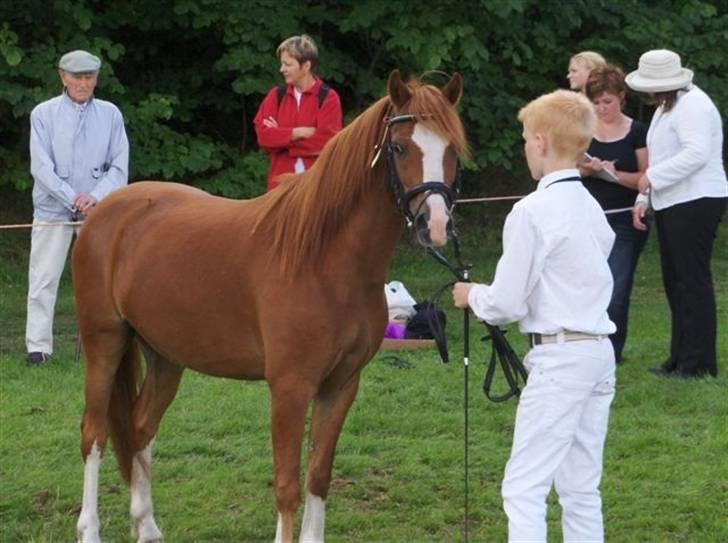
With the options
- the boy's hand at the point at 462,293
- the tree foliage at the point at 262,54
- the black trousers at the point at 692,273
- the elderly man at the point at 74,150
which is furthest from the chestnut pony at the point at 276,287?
the tree foliage at the point at 262,54

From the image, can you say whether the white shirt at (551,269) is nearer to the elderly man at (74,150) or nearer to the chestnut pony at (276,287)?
the chestnut pony at (276,287)

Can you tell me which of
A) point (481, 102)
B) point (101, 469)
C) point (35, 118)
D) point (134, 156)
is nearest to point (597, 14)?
point (481, 102)

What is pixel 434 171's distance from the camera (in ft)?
15.8

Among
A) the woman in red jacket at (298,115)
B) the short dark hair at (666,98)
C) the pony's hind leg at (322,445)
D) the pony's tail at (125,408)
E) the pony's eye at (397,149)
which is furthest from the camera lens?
the woman in red jacket at (298,115)

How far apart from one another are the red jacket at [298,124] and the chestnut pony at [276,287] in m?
2.93

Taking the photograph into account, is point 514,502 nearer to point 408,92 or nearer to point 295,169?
point 408,92

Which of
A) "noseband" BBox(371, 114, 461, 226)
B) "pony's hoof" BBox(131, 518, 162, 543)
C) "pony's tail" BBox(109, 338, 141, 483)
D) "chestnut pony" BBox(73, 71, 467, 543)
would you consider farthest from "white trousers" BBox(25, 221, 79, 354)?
"noseband" BBox(371, 114, 461, 226)

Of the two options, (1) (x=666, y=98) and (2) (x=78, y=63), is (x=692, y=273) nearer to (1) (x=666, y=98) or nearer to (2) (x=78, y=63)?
(1) (x=666, y=98)

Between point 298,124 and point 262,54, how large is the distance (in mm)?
4488

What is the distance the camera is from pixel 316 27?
46.8ft

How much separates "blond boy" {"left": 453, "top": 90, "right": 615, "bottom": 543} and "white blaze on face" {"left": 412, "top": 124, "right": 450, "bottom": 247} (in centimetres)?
41

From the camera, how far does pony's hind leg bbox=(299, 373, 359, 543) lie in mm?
5324

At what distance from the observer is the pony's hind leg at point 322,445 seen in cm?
532

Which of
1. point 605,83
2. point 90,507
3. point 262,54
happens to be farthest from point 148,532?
point 262,54
